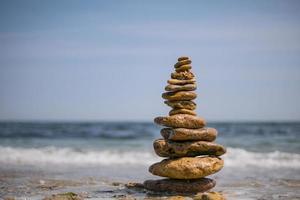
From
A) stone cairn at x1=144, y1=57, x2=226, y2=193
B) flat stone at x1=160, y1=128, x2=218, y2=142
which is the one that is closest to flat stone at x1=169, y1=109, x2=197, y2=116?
stone cairn at x1=144, y1=57, x2=226, y2=193

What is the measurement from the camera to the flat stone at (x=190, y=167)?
11062 millimetres

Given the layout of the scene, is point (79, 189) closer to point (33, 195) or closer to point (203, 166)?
point (33, 195)

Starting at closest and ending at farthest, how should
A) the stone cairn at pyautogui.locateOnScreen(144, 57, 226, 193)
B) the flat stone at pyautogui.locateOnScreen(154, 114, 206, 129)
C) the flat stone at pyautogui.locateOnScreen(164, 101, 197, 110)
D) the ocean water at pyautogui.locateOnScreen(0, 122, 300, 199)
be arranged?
the stone cairn at pyautogui.locateOnScreen(144, 57, 226, 193) → the flat stone at pyautogui.locateOnScreen(154, 114, 206, 129) → the flat stone at pyautogui.locateOnScreen(164, 101, 197, 110) → the ocean water at pyautogui.locateOnScreen(0, 122, 300, 199)

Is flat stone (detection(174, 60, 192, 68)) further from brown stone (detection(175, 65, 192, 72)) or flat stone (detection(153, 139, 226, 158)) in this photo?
flat stone (detection(153, 139, 226, 158))

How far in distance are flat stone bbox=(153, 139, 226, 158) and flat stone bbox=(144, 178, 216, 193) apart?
610mm

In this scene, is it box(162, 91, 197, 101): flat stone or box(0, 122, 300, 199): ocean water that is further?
box(0, 122, 300, 199): ocean water

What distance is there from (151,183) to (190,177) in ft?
3.76

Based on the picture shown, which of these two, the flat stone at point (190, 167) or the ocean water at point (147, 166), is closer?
the flat stone at point (190, 167)

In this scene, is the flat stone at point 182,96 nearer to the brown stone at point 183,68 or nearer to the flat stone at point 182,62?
the brown stone at point 183,68

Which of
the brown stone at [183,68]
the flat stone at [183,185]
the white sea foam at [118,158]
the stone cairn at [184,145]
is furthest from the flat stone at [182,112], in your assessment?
the white sea foam at [118,158]

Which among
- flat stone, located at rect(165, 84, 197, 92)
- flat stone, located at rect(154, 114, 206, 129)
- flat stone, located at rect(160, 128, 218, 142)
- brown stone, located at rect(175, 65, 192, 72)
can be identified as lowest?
flat stone, located at rect(160, 128, 218, 142)

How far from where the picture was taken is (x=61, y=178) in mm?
14695

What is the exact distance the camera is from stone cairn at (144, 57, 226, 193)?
11.2 m

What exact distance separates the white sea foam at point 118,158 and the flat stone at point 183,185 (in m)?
8.98
